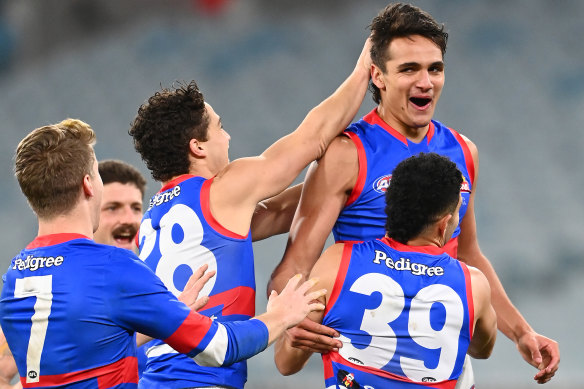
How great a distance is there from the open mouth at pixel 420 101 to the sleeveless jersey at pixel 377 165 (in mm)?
157

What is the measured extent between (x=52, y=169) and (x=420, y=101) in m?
1.73

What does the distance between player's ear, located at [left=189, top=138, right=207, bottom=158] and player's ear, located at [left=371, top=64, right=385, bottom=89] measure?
864mm

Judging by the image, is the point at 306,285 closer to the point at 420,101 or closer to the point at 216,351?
the point at 216,351

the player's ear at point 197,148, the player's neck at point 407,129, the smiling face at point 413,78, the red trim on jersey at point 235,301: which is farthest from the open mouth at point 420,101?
the red trim on jersey at point 235,301

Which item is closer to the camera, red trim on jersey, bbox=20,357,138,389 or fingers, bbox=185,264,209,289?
red trim on jersey, bbox=20,357,138,389

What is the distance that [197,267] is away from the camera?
3273 mm

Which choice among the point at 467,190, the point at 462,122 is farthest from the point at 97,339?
the point at 462,122

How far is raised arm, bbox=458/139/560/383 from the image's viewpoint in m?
3.78

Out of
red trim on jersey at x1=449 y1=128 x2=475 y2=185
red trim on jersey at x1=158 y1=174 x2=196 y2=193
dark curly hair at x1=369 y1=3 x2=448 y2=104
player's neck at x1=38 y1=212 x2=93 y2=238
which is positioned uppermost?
dark curly hair at x1=369 y1=3 x2=448 y2=104

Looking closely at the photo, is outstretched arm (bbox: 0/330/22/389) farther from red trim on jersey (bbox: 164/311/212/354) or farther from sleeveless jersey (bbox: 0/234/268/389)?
red trim on jersey (bbox: 164/311/212/354)

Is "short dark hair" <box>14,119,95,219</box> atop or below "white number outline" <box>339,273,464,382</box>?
atop

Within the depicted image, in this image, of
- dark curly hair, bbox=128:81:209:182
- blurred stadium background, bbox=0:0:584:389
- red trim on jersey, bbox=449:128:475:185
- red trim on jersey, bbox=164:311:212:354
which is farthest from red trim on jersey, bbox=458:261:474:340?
blurred stadium background, bbox=0:0:584:389

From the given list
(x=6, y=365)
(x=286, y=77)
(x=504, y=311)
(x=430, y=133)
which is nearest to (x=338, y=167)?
(x=430, y=133)

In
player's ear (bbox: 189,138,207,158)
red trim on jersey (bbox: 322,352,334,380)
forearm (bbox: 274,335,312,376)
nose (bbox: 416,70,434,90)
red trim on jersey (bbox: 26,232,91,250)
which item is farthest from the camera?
nose (bbox: 416,70,434,90)
